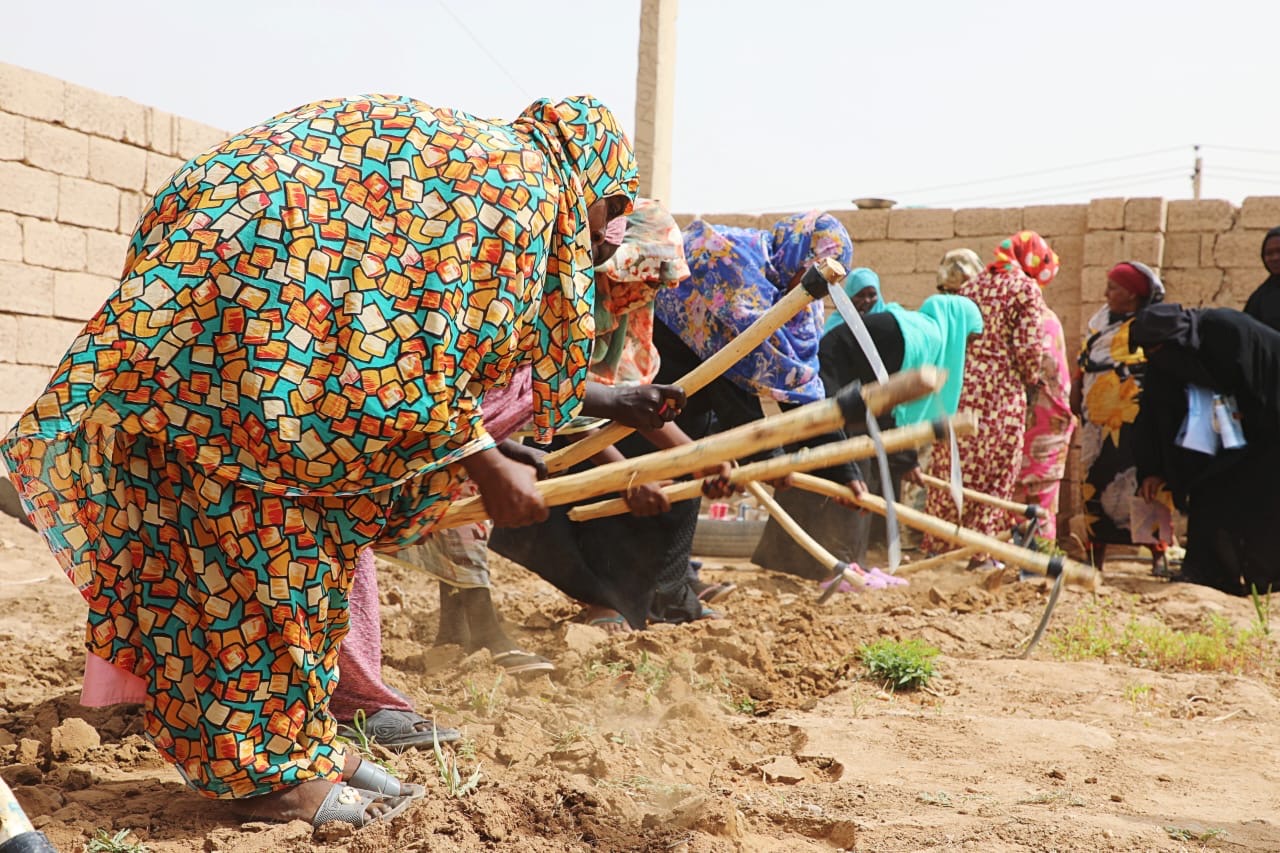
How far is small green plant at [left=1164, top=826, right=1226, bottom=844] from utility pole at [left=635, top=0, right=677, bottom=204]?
30.9 feet

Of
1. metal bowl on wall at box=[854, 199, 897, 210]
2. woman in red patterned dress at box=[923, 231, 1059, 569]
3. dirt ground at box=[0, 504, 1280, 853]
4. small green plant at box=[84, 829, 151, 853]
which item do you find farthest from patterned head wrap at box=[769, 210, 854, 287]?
metal bowl on wall at box=[854, 199, 897, 210]

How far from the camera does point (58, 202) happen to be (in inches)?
282

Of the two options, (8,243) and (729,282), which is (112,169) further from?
(729,282)

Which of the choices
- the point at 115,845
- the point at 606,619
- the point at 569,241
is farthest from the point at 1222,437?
the point at 115,845

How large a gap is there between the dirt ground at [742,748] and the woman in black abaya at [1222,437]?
248 centimetres

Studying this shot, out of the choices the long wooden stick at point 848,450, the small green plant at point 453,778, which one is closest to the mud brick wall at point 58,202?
the small green plant at point 453,778

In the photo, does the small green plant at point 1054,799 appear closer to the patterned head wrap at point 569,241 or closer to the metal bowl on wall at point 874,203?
the patterned head wrap at point 569,241

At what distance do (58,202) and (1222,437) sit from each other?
22.9 ft

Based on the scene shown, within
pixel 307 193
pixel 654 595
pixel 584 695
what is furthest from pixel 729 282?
pixel 307 193

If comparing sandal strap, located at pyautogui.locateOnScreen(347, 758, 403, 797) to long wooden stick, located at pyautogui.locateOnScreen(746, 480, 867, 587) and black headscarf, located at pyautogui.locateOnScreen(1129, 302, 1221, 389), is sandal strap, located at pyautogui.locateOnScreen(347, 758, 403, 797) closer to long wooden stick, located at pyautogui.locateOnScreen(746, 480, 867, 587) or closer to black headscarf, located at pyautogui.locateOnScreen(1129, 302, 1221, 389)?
long wooden stick, located at pyautogui.locateOnScreen(746, 480, 867, 587)

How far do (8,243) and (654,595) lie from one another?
4.43m

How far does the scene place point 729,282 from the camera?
16.9ft

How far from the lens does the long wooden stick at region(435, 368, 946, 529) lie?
2.56 m

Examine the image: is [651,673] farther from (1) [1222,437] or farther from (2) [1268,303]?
(2) [1268,303]
